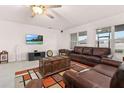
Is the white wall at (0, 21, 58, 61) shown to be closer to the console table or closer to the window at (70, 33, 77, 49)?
the console table

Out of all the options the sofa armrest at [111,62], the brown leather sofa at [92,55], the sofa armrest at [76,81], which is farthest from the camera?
the brown leather sofa at [92,55]

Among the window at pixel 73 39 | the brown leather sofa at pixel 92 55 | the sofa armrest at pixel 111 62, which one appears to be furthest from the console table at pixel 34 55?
the sofa armrest at pixel 111 62

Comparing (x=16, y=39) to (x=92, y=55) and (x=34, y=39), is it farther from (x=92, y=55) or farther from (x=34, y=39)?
(x=92, y=55)

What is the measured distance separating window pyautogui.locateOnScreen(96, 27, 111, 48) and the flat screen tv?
3605 millimetres

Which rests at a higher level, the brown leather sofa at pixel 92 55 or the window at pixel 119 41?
the window at pixel 119 41

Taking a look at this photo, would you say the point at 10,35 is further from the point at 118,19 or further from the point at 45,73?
the point at 118,19

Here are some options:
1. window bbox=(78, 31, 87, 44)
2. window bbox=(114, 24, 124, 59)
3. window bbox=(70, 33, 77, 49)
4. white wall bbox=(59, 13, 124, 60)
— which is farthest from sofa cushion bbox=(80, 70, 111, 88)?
window bbox=(70, 33, 77, 49)

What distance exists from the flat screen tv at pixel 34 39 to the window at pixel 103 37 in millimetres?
3605

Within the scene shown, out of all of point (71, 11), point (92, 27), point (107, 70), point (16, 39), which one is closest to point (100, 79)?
point (107, 70)

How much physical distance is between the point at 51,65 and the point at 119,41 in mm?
Result: 3223

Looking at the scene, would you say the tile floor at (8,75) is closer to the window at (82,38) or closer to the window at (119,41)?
the window at (82,38)

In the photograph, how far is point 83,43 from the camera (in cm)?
559

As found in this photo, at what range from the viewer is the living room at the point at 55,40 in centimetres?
278

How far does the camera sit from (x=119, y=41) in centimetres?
387
